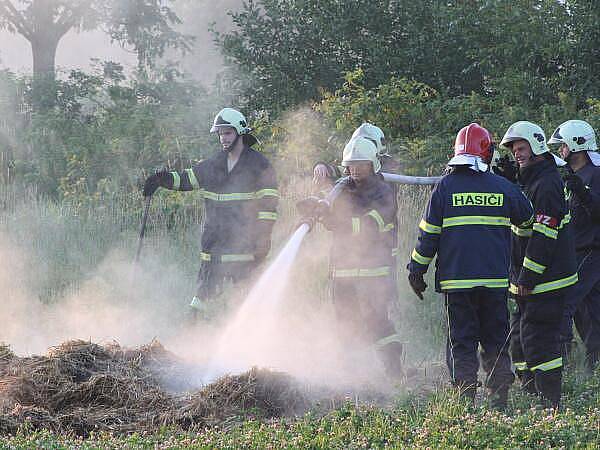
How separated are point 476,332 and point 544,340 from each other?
591 mm

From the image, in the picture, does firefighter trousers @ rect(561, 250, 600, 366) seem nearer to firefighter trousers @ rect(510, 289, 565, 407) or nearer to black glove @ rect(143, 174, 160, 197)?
firefighter trousers @ rect(510, 289, 565, 407)

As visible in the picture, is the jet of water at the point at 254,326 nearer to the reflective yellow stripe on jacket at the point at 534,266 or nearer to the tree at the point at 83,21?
the reflective yellow stripe on jacket at the point at 534,266

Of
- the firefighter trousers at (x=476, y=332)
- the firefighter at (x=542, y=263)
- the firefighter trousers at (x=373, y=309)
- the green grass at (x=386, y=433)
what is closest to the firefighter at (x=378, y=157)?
the firefighter trousers at (x=373, y=309)

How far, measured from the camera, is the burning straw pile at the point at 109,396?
593cm

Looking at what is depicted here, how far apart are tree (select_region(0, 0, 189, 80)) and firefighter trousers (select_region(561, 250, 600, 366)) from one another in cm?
1756

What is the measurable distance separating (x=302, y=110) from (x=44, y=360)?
10691 millimetres

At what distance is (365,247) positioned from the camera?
717 centimetres

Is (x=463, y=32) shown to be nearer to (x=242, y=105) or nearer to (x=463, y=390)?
(x=242, y=105)

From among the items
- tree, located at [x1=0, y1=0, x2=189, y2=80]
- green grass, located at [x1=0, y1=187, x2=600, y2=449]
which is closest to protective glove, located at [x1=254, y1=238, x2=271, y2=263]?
green grass, located at [x1=0, y1=187, x2=600, y2=449]

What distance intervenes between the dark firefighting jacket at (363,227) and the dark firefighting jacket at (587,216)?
5.17 feet

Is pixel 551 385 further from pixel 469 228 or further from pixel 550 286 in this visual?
pixel 469 228

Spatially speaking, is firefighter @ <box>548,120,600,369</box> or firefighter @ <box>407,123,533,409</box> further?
firefighter @ <box>548,120,600,369</box>

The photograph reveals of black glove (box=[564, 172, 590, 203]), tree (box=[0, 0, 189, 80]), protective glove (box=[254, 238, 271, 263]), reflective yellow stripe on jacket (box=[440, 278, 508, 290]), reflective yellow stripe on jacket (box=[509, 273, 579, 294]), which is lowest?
reflective yellow stripe on jacket (box=[509, 273, 579, 294])

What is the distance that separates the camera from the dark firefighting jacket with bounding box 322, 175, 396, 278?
281 inches
